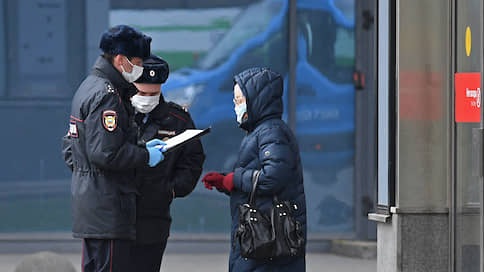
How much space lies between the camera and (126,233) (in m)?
4.68

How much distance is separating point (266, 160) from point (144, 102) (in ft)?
2.82

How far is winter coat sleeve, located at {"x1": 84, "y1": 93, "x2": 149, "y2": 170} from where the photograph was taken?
179 inches

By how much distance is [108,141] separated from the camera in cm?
456

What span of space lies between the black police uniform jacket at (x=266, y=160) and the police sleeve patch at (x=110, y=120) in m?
0.83

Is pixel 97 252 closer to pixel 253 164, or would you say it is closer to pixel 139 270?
pixel 139 270

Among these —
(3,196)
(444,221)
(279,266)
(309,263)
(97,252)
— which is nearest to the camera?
(97,252)

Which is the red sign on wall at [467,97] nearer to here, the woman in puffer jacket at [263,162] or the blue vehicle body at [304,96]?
the woman in puffer jacket at [263,162]

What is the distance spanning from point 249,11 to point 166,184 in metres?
4.66

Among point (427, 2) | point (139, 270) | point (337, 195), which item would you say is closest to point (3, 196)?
point (337, 195)

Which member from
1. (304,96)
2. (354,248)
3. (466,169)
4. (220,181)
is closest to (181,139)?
(220,181)

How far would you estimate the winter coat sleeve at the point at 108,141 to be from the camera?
455cm

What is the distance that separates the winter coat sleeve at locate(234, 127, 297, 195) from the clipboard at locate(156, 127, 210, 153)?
32 cm

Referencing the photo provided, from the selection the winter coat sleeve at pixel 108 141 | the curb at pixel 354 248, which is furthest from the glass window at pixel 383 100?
the curb at pixel 354 248

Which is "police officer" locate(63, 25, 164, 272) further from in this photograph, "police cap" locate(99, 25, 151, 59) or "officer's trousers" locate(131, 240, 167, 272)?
"officer's trousers" locate(131, 240, 167, 272)
